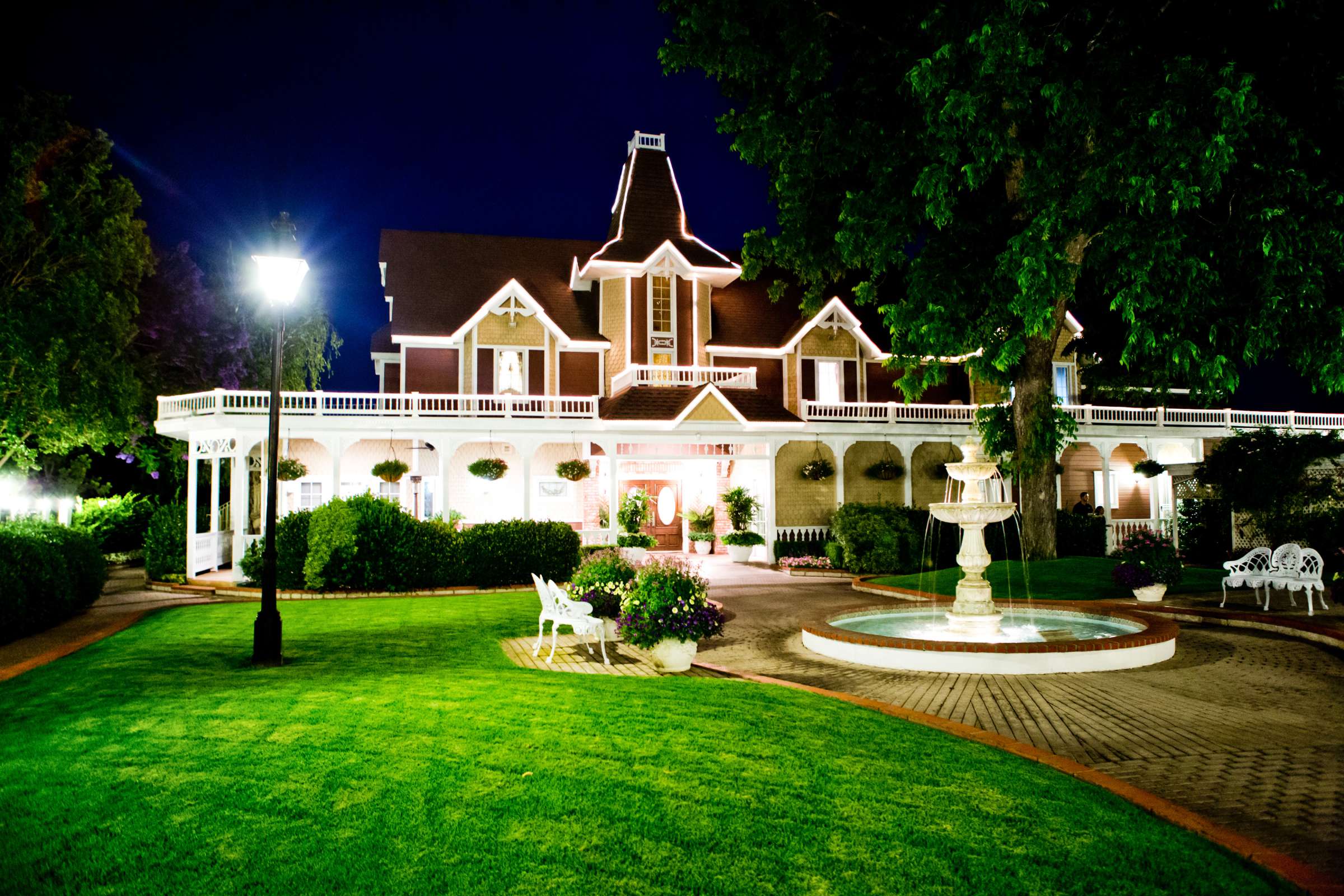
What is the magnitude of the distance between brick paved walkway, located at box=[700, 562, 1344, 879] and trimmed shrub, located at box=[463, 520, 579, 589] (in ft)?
27.8

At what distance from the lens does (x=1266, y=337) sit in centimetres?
1519

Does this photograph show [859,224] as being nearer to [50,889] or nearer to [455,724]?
[455,724]

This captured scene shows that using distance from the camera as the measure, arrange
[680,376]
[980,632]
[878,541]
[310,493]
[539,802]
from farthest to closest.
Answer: [680,376], [310,493], [878,541], [980,632], [539,802]

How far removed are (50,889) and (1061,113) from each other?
17.2 metres

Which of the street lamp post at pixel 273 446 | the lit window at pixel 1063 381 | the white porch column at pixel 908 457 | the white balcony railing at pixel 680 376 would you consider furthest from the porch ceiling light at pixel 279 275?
the lit window at pixel 1063 381

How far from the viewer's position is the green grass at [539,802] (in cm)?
408

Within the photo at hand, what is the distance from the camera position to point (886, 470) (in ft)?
93.3

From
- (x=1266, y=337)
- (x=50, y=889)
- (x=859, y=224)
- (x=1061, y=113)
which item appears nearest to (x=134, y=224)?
(x=859, y=224)

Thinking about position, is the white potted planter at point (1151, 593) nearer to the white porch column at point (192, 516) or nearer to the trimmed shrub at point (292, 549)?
the trimmed shrub at point (292, 549)

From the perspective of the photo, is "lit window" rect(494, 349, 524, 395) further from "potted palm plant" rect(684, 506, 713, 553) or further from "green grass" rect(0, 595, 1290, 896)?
"green grass" rect(0, 595, 1290, 896)

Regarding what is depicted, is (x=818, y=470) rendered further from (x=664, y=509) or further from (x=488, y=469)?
(x=488, y=469)

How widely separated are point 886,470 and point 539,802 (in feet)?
81.5

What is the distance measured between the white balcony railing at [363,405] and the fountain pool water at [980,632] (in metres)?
14.3

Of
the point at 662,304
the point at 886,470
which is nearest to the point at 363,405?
the point at 662,304
